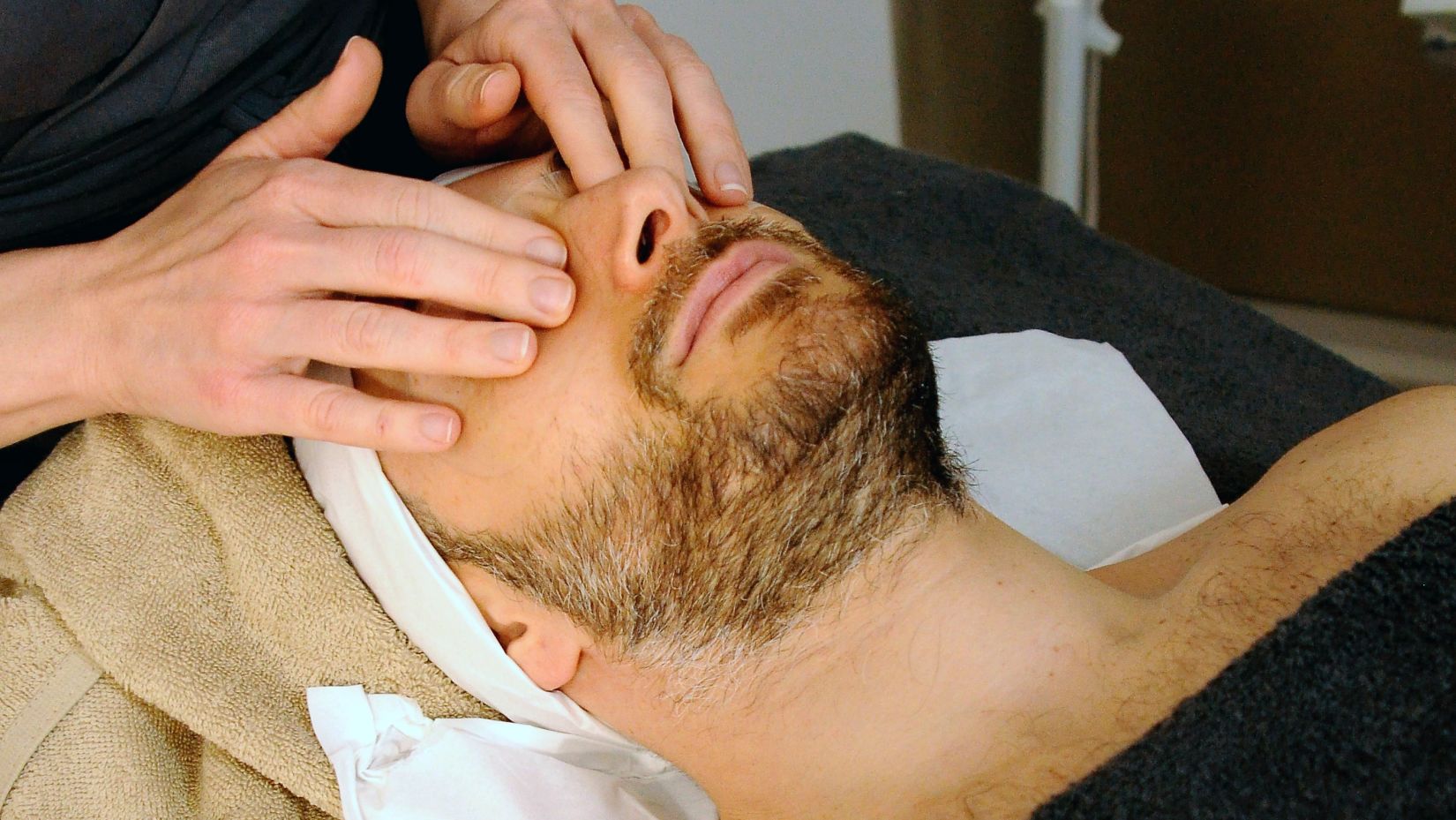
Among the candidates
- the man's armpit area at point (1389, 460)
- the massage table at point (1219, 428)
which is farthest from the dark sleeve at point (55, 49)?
the man's armpit area at point (1389, 460)

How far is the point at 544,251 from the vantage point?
2.69ft

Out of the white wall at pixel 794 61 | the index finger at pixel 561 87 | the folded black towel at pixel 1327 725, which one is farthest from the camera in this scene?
the white wall at pixel 794 61

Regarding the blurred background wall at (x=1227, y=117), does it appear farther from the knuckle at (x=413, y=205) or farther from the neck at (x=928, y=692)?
the neck at (x=928, y=692)

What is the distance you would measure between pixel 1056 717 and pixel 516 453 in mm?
453

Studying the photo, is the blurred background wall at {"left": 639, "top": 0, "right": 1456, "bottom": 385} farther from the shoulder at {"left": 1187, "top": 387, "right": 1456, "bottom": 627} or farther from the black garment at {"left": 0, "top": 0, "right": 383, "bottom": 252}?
the shoulder at {"left": 1187, "top": 387, "right": 1456, "bottom": 627}

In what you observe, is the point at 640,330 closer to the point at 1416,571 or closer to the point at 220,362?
the point at 220,362

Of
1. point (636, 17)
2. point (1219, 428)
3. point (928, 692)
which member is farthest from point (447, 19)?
point (1219, 428)

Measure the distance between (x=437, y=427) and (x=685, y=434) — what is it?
0.18m

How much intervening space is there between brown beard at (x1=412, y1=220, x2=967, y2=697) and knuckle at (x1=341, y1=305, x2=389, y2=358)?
174 millimetres

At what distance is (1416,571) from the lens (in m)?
0.79

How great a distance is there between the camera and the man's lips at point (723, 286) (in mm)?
836

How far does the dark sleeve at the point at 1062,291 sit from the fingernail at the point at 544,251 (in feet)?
1.90

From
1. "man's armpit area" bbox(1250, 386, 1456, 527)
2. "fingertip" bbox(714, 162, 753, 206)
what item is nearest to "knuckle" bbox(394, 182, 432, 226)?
"fingertip" bbox(714, 162, 753, 206)

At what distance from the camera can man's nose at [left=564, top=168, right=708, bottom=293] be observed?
83 centimetres
